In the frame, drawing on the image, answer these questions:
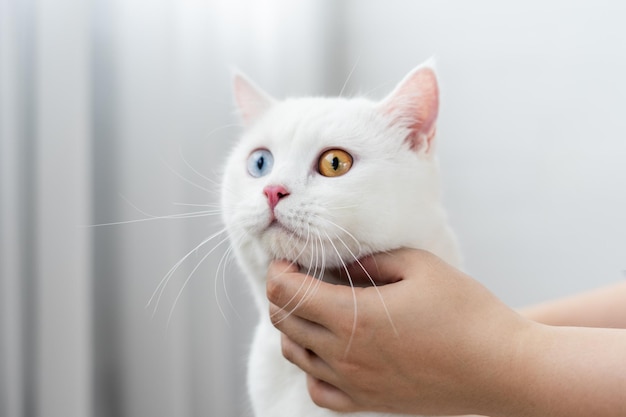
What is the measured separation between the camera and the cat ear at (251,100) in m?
0.94

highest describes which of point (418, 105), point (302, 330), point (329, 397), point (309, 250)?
point (418, 105)

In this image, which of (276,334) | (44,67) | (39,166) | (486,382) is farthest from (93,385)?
(486,382)

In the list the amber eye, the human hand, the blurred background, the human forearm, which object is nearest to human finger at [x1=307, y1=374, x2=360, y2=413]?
the human hand

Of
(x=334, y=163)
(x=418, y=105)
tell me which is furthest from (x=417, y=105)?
(x=334, y=163)

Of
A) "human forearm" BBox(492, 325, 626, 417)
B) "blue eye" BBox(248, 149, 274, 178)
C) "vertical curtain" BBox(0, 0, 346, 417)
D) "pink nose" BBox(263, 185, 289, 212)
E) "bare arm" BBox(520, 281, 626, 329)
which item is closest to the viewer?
"human forearm" BBox(492, 325, 626, 417)

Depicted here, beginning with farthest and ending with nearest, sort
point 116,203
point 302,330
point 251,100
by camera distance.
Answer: point 116,203
point 251,100
point 302,330

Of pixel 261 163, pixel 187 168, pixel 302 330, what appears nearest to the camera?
pixel 302 330

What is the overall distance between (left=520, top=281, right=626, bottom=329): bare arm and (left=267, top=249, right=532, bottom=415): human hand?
38 centimetres

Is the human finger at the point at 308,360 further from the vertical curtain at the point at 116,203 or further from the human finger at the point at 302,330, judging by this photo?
the vertical curtain at the point at 116,203

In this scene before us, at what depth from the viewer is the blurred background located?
47.6 inches

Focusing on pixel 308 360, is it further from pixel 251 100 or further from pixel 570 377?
pixel 251 100

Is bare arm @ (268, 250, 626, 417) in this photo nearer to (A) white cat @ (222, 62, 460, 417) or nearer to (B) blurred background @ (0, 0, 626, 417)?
(A) white cat @ (222, 62, 460, 417)

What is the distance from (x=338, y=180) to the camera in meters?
0.71

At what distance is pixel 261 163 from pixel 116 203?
765 mm
